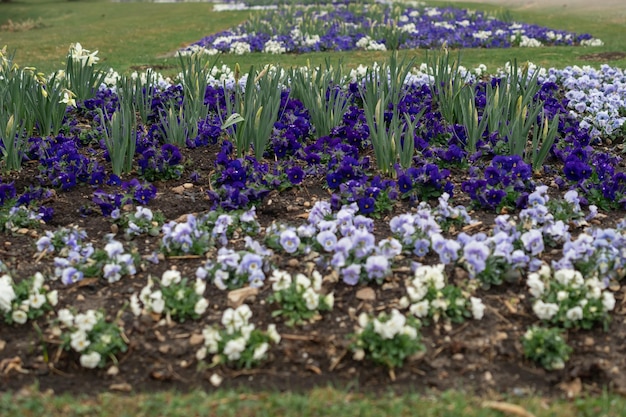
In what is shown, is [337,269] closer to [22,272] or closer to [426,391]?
[426,391]

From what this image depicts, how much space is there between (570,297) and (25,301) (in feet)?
8.10

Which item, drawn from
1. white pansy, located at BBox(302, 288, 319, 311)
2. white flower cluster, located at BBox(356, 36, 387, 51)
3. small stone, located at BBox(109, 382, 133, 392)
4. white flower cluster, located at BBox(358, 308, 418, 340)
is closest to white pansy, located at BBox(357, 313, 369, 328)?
white flower cluster, located at BBox(358, 308, 418, 340)

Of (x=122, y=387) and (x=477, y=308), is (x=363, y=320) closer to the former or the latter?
(x=477, y=308)

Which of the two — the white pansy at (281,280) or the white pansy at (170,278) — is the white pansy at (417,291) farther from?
the white pansy at (170,278)

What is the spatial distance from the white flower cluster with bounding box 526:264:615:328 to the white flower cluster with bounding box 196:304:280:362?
1204 mm

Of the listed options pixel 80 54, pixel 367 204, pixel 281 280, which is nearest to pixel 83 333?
pixel 281 280

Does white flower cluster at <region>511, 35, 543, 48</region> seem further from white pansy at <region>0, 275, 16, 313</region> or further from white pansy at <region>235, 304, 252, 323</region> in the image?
white pansy at <region>0, 275, 16, 313</region>

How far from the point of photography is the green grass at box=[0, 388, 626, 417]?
266 centimetres

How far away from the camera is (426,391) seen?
112 inches

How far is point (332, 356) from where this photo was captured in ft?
9.96

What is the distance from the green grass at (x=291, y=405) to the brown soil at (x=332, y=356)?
10 cm

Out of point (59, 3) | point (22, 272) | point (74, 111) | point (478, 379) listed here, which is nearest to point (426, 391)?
point (478, 379)

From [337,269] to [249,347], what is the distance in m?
0.68

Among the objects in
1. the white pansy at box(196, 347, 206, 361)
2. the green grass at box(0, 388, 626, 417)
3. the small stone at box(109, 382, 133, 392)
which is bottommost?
Result: the small stone at box(109, 382, 133, 392)
